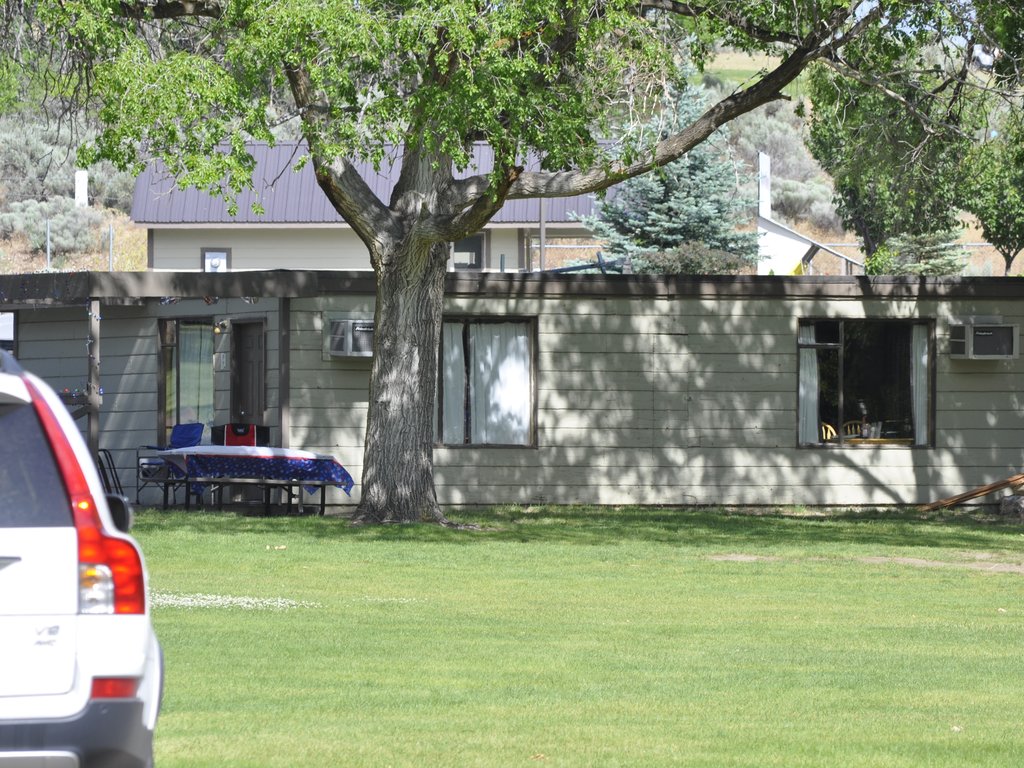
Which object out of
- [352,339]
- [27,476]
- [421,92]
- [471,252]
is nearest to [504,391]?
[352,339]

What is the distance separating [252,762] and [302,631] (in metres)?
3.80

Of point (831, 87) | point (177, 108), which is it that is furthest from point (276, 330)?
point (831, 87)

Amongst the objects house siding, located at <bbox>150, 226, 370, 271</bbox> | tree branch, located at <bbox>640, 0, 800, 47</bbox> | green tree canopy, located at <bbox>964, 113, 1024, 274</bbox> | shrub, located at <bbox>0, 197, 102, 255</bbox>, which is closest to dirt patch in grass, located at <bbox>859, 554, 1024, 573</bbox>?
tree branch, located at <bbox>640, 0, 800, 47</bbox>

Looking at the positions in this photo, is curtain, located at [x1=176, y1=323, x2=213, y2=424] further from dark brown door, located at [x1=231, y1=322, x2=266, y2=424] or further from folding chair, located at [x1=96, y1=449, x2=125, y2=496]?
folding chair, located at [x1=96, y1=449, x2=125, y2=496]

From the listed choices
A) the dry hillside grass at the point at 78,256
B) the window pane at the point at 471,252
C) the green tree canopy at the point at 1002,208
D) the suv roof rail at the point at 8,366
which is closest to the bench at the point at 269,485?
the suv roof rail at the point at 8,366

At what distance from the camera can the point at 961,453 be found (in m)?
21.2

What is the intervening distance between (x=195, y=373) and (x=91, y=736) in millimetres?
17528

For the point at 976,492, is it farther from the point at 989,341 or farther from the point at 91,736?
the point at 91,736

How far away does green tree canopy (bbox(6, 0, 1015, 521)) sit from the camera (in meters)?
15.0

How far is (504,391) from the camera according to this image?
821 inches

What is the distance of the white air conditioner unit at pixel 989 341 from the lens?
20922mm

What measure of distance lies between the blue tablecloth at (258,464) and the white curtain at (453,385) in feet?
6.22

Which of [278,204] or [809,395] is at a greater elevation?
[278,204]

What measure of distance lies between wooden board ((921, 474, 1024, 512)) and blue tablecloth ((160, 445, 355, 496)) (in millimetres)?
7391
